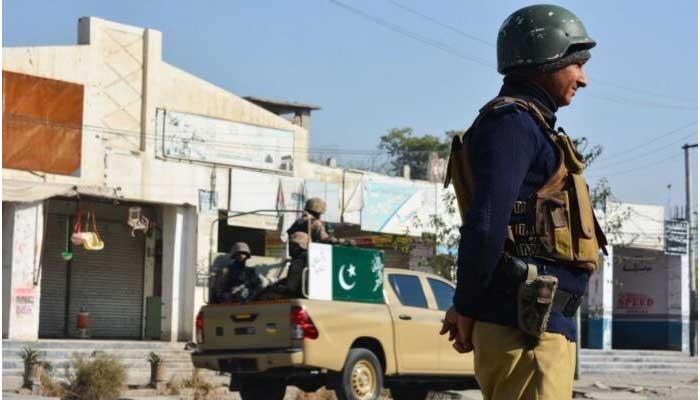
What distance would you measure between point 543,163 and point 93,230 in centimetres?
2911

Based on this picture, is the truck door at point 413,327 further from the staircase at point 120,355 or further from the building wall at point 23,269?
the building wall at point 23,269

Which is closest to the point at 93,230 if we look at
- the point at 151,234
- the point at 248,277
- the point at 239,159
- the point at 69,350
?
the point at 151,234

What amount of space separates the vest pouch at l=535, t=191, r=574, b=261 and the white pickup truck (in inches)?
356

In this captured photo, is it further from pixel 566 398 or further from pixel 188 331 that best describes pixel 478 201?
pixel 188 331

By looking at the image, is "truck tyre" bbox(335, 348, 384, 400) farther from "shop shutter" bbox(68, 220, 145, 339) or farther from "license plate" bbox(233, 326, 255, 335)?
"shop shutter" bbox(68, 220, 145, 339)

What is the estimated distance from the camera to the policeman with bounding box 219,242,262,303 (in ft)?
47.2

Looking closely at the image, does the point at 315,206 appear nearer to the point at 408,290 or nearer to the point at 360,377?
the point at 408,290

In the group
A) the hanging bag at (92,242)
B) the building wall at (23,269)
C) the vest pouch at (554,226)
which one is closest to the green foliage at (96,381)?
the vest pouch at (554,226)

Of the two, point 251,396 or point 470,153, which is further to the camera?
point 251,396

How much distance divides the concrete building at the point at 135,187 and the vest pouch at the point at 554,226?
2537 centimetres

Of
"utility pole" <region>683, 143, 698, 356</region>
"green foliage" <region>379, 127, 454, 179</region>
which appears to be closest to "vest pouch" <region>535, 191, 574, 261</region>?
"utility pole" <region>683, 143, 698, 356</region>

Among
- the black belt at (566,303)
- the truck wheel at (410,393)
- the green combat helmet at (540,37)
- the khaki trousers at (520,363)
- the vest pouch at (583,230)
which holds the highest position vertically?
the green combat helmet at (540,37)

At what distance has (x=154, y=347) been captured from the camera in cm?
2889

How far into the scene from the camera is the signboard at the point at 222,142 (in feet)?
105
